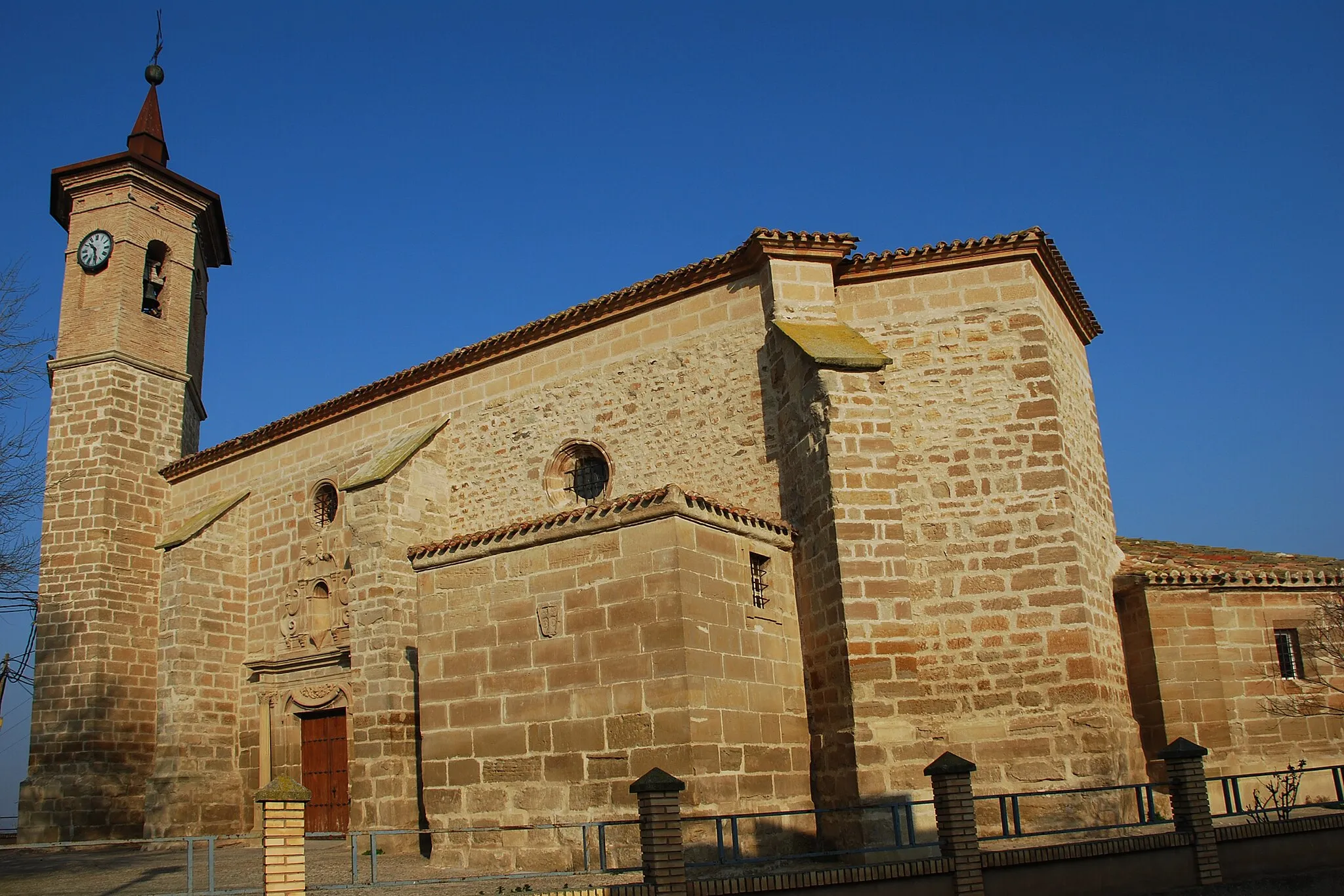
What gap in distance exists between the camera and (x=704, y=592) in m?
9.95

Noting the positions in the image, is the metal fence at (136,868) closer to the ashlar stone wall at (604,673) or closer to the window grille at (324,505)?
the ashlar stone wall at (604,673)

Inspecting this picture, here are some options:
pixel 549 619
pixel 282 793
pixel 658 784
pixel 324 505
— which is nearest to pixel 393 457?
pixel 324 505

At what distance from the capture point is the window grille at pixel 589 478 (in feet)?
45.0

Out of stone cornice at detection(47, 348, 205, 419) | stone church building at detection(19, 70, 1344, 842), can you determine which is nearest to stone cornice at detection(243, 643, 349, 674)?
stone church building at detection(19, 70, 1344, 842)

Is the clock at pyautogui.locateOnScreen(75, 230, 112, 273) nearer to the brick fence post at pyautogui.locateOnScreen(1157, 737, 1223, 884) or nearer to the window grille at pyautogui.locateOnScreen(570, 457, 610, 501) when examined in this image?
the window grille at pyautogui.locateOnScreen(570, 457, 610, 501)

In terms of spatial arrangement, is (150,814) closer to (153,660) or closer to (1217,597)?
(153,660)

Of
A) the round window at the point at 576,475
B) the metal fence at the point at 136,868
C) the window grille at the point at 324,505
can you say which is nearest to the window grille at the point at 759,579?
the round window at the point at 576,475

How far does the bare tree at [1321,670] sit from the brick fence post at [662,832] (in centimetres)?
860

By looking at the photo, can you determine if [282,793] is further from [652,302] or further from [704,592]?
[652,302]

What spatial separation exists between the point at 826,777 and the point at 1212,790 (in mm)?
4763

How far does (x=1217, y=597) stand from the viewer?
12617 millimetres

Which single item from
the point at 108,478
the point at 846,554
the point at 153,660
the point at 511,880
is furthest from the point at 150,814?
the point at 846,554

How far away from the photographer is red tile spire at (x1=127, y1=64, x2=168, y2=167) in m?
21.7

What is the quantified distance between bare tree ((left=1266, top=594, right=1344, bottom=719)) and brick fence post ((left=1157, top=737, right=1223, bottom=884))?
4083 millimetres
